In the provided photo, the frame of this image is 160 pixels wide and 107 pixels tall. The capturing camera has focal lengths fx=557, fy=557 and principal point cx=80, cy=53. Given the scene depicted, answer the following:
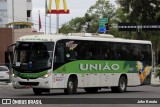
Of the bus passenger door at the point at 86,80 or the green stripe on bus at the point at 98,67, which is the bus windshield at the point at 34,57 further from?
the bus passenger door at the point at 86,80

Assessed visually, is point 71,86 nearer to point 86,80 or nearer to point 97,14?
point 86,80

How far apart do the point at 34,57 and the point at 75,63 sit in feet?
8.09

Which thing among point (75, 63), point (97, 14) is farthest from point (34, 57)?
point (97, 14)

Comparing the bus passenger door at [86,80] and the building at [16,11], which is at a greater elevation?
the building at [16,11]

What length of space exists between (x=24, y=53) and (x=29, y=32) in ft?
150

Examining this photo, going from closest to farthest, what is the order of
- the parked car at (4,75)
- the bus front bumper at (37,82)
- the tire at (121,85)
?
1. the bus front bumper at (37,82)
2. the tire at (121,85)
3. the parked car at (4,75)

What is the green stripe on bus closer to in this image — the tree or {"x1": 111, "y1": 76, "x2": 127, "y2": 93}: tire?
{"x1": 111, "y1": 76, "x2": 127, "y2": 93}: tire

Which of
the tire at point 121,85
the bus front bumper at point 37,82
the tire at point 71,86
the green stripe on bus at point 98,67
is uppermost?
the green stripe on bus at point 98,67

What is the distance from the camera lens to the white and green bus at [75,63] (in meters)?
27.4

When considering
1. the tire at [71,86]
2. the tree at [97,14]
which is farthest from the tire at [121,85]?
the tree at [97,14]

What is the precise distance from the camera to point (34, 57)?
27484 millimetres

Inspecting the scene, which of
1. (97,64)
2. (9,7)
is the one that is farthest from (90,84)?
(9,7)

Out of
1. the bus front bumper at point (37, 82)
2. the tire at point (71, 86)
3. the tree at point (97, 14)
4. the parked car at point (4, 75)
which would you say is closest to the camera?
the bus front bumper at point (37, 82)

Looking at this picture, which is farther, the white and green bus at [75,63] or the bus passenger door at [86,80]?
the bus passenger door at [86,80]
